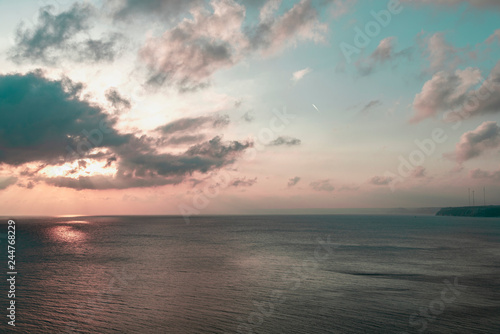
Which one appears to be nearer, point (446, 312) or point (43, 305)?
point (446, 312)

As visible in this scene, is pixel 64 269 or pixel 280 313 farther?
pixel 64 269

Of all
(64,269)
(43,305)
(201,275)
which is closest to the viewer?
(43,305)

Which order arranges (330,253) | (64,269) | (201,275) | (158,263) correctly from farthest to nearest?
(330,253), (158,263), (64,269), (201,275)

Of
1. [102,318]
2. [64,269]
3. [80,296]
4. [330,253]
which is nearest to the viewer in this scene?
[102,318]

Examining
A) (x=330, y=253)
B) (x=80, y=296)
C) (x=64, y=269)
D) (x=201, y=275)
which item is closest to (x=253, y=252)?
(x=330, y=253)

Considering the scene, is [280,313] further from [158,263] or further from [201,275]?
[158,263]

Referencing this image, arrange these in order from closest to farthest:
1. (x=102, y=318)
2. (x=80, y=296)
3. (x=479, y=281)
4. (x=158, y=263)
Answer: (x=102, y=318), (x=80, y=296), (x=479, y=281), (x=158, y=263)

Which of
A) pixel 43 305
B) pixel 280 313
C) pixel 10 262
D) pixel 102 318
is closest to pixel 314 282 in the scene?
pixel 280 313

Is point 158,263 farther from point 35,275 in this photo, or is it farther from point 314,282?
point 314,282

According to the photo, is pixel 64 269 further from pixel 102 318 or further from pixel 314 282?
pixel 314 282
